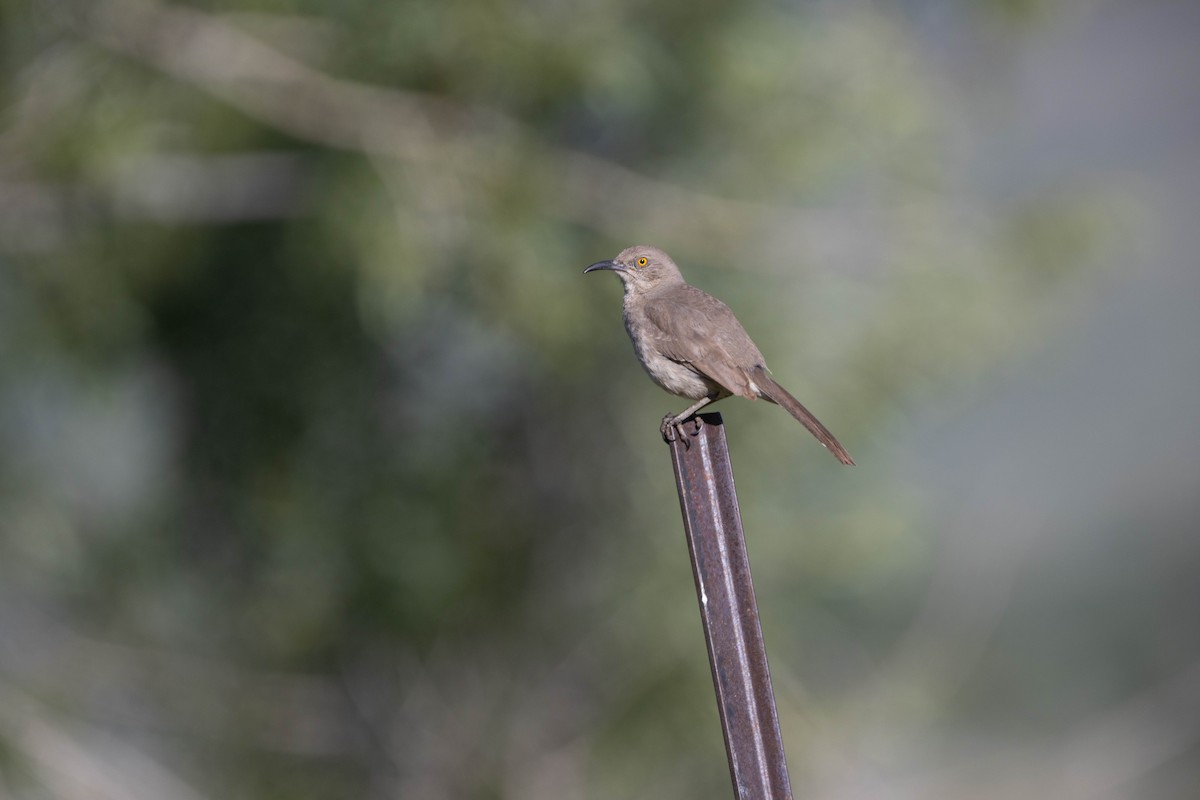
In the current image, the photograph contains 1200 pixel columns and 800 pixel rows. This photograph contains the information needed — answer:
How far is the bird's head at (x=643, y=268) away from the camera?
4.68m

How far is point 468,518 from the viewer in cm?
877

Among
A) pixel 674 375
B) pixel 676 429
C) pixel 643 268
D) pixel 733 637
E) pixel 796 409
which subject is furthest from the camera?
pixel 643 268

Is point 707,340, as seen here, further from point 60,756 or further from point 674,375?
point 60,756

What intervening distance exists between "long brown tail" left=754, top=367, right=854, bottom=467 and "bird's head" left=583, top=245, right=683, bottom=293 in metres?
1.20

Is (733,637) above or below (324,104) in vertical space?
below

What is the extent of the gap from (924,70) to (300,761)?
20.7 ft

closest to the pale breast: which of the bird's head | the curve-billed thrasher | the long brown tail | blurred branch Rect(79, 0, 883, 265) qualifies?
the curve-billed thrasher

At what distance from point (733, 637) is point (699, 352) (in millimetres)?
1431

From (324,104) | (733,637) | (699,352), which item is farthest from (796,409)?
(324,104)

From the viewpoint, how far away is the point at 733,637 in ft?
7.04

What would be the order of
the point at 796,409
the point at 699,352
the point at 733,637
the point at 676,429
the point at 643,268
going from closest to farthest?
the point at 733,637 → the point at 676,429 → the point at 796,409 → the point at 699,352 → the point at 643,268

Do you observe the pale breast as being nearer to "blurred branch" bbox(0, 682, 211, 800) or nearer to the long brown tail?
the long brown tail

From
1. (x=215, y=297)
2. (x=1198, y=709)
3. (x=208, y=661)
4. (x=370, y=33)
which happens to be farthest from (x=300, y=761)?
(x=1198, y=709)

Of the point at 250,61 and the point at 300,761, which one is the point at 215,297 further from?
the point at 300,761
